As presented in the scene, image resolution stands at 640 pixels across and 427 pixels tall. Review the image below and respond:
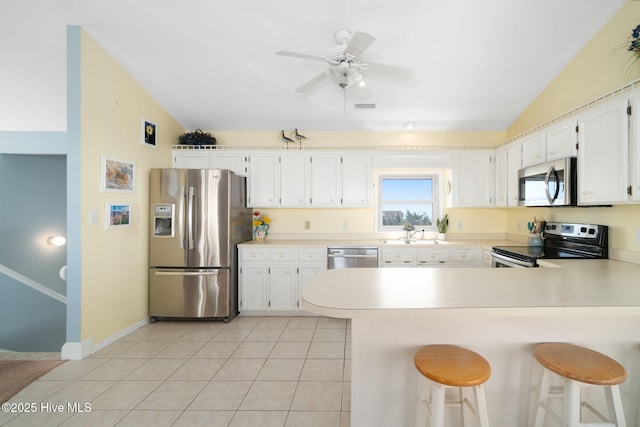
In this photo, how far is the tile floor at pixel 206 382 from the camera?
180 cm

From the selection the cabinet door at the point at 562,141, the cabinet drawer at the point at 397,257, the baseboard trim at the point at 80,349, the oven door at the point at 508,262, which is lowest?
the baseboard trim at the point at 80,349

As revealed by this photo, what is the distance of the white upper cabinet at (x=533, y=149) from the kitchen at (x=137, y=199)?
0.43 metres

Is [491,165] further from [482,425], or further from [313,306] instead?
[313,306]

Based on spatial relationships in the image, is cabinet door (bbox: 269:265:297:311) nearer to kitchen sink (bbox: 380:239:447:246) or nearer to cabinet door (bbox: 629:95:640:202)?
kitchen sink (bbox: 380:239:447:246)

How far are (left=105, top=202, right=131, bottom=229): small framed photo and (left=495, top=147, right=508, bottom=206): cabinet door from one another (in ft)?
14.9

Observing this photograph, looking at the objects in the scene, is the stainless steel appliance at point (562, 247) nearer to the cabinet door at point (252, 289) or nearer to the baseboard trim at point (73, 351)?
the cabinet door at point (252, 289)

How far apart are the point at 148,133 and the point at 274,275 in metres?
2.36

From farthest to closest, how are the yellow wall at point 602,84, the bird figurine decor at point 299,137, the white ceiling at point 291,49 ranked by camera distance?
the bird figurine decor at point 299,137 < the white ceiling at point 291,49 < the yellow wall at point 602,84

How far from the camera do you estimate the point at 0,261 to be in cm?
351

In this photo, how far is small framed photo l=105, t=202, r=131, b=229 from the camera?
279cm

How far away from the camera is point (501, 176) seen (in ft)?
11.6

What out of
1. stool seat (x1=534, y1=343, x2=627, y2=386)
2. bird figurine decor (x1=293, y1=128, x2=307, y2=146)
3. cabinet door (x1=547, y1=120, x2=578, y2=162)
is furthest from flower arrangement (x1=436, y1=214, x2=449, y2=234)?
stool seat (x1=534, y1=343, x2=627, y2=386)

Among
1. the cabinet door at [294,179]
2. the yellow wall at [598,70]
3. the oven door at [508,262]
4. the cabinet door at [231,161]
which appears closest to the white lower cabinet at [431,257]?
the oven door at [508,262]

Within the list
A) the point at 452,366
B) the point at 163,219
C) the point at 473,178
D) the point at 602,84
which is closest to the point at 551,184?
the point at 602,84
